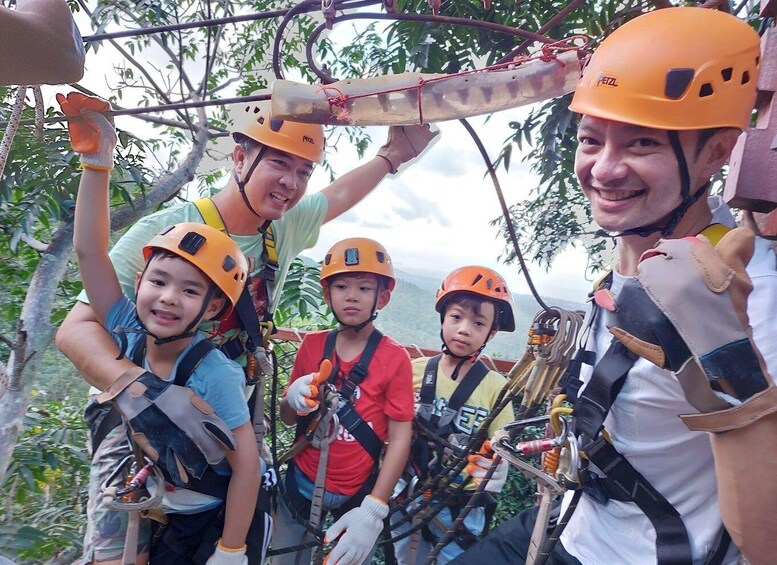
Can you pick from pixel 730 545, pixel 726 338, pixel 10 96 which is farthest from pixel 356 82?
pixel 10 96

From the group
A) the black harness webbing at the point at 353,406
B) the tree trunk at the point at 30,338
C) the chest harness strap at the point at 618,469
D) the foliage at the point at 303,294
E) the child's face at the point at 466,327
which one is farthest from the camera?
the foliage at the point at 303,294

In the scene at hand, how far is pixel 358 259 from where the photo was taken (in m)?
3.06

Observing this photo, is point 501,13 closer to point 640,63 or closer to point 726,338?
point 640,63

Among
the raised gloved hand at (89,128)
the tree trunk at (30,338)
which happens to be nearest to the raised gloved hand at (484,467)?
the raised gloved hand at (89,128)

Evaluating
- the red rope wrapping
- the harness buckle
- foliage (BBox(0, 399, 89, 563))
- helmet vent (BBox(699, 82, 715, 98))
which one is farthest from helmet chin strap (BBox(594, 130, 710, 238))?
foliage (BBox(0, 399, 89, 563))

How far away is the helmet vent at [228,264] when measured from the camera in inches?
90.5

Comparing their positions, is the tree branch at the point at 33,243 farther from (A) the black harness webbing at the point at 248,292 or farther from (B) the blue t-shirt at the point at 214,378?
(B) the blue t-shirt at the point at 214,378

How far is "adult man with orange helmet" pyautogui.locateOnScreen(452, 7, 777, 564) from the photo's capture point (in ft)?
4.20

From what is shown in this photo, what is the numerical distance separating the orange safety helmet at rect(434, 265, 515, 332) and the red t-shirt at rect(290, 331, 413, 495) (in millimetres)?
551

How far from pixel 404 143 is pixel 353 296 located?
0.88 m

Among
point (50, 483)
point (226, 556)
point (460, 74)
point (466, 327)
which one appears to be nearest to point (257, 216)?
point (460, 74)

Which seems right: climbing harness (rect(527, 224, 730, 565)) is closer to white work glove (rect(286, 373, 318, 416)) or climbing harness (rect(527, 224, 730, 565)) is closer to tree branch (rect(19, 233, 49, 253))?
white work glove (rect(286, 373, 318, 416))

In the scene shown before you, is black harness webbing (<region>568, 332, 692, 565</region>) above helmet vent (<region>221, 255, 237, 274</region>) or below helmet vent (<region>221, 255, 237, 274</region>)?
below

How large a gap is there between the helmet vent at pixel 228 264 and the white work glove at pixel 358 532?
1.29 meters
